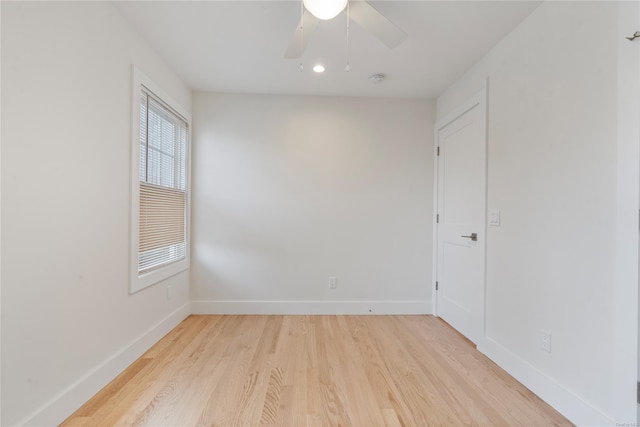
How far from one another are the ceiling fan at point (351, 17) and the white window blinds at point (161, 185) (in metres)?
1.40

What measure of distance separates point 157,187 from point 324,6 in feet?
6.38

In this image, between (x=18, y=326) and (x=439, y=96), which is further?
(x=439, y=96)

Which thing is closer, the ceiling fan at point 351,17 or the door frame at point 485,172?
the ceiling fan at point 351,17

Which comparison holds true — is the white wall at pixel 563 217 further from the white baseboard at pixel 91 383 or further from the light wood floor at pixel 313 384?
the white baseboard at pixel 91 383

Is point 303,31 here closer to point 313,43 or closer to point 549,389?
point 313,43

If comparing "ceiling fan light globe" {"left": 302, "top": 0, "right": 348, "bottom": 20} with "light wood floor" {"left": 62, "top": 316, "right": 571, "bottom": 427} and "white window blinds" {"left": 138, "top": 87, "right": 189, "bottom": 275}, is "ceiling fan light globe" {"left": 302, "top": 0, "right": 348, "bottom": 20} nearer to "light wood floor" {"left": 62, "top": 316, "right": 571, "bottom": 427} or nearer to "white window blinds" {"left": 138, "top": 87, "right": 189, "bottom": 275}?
"white window blinds" {"left": 138, "top": 87, "right": 189, "bottom": 275}

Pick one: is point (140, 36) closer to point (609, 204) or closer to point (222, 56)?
point (222, 56)

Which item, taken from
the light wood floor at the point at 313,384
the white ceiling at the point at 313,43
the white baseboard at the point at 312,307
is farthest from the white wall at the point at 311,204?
the light wood floor at the point at 313,384

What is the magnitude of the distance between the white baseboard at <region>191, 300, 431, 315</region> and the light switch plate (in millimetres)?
1375

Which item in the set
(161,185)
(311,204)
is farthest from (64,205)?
(311,204)

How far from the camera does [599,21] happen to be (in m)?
1.41

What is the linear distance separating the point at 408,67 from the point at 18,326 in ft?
10.1

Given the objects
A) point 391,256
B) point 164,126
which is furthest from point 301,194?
point 164,126

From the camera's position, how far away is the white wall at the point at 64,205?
4.03 ft
